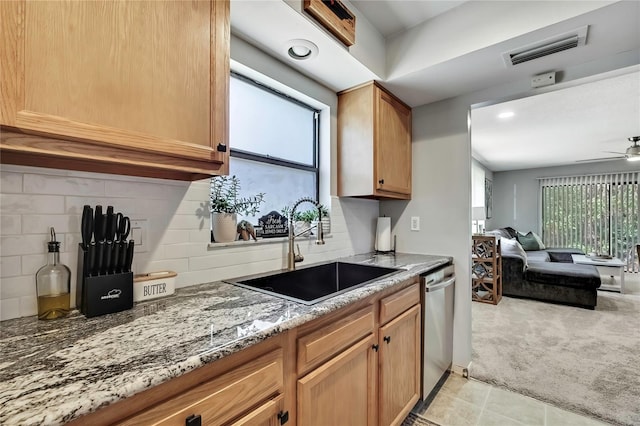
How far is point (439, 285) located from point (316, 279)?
832mm

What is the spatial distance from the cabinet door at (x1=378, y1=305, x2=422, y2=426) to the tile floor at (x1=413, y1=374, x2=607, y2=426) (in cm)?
21

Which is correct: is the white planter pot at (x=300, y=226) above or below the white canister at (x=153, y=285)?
above

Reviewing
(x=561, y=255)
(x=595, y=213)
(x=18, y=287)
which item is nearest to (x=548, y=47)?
(x=18, y=287)

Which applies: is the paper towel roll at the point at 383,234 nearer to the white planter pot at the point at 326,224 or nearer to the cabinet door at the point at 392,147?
the cabinet door at the point at 392,147

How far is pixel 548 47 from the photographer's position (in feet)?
5.43

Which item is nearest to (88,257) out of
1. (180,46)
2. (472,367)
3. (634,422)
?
(180,46)

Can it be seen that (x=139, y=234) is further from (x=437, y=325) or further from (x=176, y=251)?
(x=437, y=325)

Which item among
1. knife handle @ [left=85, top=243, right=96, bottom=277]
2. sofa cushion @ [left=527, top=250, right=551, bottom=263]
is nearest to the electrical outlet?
knife handle @ [left=85, top=243, right=96, bottom=277]

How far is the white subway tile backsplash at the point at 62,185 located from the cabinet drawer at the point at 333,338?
95 centimetres

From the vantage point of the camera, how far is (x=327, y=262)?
2.09 meters

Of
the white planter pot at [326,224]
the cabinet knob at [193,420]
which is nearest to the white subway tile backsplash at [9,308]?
the cabinet knob at [193,420]

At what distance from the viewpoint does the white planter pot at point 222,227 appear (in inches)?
59.5

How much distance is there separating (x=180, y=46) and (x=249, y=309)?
95cm

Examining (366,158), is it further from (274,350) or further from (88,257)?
(88,257)
